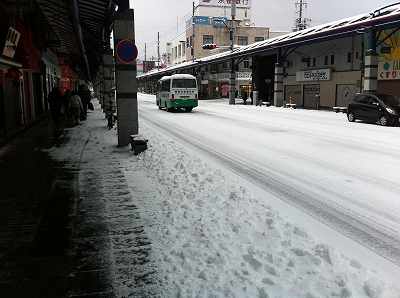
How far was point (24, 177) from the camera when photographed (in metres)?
7.43

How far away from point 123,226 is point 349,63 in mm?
30907

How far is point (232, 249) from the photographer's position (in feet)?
13.3

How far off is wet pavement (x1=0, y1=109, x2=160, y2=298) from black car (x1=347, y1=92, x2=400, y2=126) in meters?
14.5

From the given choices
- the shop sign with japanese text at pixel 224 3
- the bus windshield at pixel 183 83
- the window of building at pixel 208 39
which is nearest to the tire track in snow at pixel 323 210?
the bus windshield at pixel 183 83

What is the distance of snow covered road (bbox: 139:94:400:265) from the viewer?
197 inches

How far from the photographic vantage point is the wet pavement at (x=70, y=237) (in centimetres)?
337

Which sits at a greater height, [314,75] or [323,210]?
[314,75]

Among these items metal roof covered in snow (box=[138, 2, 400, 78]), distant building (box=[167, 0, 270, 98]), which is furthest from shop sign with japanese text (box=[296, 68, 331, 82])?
distant building (box=[167, 0, 270, 98])

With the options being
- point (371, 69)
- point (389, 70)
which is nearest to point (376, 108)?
point (371, 69)

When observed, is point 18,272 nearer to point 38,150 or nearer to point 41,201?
point 41,201

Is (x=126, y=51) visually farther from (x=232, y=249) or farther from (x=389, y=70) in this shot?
(x=389, y=70)

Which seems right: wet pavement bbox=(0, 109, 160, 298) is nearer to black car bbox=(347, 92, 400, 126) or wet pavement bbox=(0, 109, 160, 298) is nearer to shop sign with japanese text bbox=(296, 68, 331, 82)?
black car bbox=(347, 92, 400, 126)

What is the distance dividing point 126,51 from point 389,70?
22586mm

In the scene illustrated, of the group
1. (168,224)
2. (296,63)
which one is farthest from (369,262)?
(296,63)
